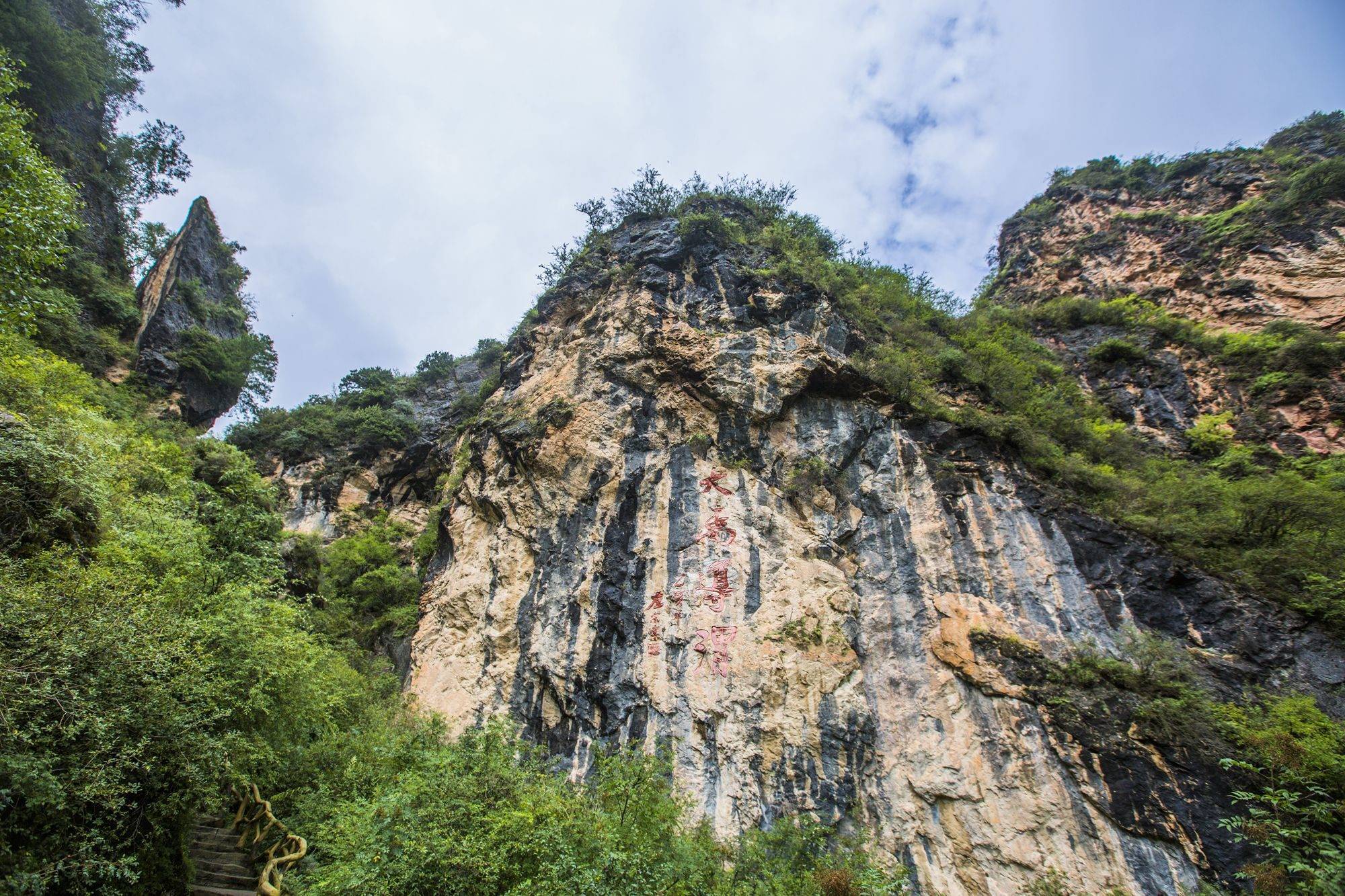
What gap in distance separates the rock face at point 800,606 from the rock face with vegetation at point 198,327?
10756mm

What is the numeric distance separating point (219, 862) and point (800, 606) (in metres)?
8.27

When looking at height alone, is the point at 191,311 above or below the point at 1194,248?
below

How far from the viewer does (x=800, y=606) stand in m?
9.83

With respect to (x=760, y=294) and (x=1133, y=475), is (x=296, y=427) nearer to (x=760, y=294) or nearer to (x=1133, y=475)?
(x=760, y=294)

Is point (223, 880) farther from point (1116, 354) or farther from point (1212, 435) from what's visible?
point (1116, 354)

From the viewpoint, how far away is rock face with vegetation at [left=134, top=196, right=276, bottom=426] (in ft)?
55.4

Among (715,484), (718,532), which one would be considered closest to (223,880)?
(718,532)

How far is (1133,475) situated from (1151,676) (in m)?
5.05

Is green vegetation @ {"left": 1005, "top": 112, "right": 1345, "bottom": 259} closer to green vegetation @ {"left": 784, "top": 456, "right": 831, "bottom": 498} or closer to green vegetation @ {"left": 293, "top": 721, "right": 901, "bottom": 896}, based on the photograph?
green vegetation @ {"left": 784, "top": 456, "right": 831, "bottom": 498}

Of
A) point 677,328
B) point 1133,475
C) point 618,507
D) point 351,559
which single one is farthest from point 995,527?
point 351,559

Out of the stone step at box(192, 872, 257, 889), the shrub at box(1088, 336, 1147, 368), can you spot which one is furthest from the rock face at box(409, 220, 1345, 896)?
the shrub at box(1088, 336, 1147, 368)

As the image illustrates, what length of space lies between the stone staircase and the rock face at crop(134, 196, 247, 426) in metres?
14.9

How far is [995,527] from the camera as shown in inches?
383

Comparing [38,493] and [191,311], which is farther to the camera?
[191,311]
